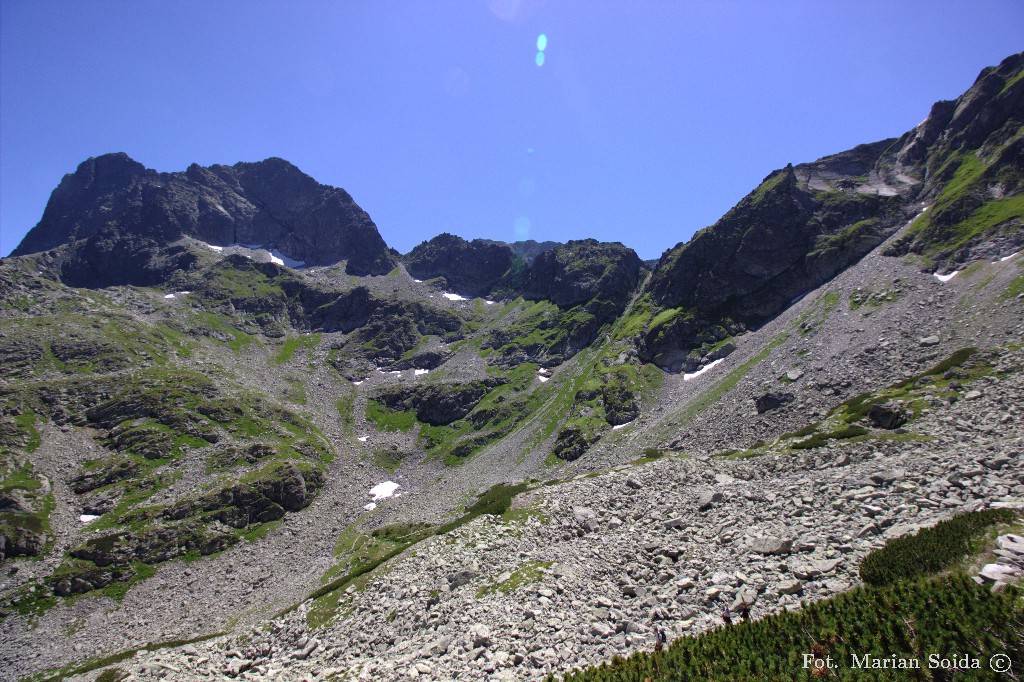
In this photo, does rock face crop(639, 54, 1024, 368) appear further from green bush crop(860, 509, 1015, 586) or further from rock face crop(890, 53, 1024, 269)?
green bush crop(860, 509, 1015, 586)

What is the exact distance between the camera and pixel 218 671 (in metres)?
29.4

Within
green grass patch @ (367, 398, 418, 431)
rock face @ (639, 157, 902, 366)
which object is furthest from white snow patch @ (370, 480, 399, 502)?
rock face @ (639, 157, 902, 366)

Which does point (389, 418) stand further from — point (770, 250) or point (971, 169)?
point (971, 169)

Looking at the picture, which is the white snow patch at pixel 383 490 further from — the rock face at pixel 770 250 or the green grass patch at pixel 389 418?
the rock face at pixel 770 250

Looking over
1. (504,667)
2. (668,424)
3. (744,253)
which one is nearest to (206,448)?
(668,424)

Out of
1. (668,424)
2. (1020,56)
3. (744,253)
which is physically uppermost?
(1020,56)

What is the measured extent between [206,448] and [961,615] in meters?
136

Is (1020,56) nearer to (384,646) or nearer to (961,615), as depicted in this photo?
(961,615)
